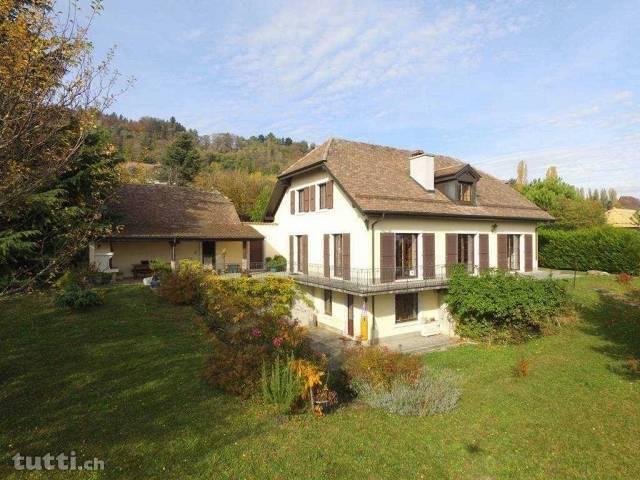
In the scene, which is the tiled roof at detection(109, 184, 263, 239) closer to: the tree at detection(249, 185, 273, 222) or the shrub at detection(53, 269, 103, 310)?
the shrub at detection(53, 269, 103, 310)

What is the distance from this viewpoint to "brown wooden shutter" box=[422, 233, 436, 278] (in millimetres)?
17125

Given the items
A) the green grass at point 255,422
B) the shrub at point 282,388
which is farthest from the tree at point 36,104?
the shrub at point 282,388

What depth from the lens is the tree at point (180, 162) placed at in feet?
154

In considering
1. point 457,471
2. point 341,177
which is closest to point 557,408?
point 457,471

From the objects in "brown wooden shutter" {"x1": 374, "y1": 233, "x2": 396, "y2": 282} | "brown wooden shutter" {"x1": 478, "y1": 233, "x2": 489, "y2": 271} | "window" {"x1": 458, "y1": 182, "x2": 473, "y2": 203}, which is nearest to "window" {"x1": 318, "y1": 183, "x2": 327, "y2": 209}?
"brown wooden shutter" {"x1": 374, "y1": 233, "x2": 396, "y2": 282}

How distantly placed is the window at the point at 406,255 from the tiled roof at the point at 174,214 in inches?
446

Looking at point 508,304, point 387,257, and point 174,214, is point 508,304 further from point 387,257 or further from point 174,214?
point 174,214

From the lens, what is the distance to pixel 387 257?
53.0 ft

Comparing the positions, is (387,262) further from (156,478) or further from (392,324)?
(156,478)

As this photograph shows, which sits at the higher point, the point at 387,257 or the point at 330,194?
the point at 330,194

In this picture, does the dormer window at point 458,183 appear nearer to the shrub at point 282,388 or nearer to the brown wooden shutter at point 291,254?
the brown wooden shutter at point 291,254

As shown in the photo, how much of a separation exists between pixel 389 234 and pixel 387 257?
101cm

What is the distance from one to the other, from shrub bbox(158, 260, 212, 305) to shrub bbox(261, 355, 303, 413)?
8.25m

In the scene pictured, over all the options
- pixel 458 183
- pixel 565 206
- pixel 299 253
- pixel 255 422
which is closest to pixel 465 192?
pixel 458 183
